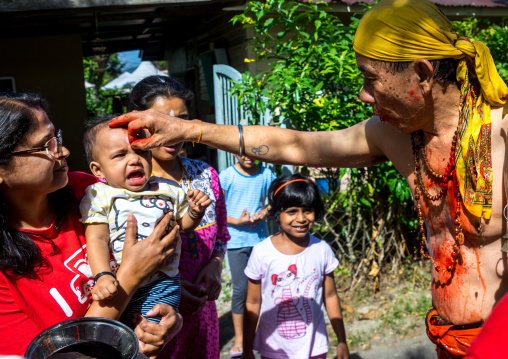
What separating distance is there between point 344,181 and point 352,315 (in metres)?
1.43

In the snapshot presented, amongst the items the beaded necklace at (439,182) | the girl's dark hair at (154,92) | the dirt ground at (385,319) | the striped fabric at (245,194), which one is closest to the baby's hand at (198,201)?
the girl's dark hair at (154,92)

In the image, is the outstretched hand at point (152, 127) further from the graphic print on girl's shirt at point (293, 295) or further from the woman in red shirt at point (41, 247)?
the graphic print on girl's shirt at point (293, 295)

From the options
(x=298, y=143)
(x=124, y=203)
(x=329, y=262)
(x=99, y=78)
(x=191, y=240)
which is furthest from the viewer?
(x=99, y=78)

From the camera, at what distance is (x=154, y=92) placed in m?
2.81

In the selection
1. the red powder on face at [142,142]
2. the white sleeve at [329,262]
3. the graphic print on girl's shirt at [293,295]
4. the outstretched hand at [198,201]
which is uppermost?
the red powder on face at [142,142]

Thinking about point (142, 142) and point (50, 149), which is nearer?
point (50, 149)

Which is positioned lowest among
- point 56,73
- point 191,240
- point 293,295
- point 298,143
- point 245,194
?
point 293,295

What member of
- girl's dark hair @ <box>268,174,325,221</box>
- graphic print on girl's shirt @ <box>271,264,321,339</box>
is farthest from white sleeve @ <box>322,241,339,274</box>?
girl's dark hair @ <box>268,174,325,221</box>

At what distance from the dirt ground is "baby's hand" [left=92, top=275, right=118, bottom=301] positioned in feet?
9.91

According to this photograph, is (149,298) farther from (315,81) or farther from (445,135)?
(315,81)

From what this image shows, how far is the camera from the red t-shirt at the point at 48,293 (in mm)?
1908

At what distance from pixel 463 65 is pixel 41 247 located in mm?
1876

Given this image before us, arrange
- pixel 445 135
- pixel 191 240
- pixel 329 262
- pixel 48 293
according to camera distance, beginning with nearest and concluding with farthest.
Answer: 1. pixel 48 293
2. pixel 445 135
3. pixel 191 240
4. pixel 329 262

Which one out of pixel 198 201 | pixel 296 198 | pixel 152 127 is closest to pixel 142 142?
pixel 152 127
